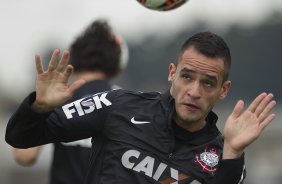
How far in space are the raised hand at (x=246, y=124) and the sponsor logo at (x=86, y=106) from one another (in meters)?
0.80

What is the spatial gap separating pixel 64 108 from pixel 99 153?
0.36 metres

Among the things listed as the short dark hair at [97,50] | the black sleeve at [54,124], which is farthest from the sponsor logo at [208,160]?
the short dark hair at [97,50]

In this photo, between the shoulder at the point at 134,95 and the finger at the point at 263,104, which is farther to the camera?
the shoulder at the point at 134,95

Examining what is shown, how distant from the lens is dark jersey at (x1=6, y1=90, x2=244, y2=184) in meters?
6.55

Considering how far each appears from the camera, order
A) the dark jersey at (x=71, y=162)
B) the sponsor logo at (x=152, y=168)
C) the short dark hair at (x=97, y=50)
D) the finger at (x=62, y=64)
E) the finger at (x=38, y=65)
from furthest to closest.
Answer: the short dark hair at (x=97, y=50)
the dark jersey at (x=71, y=162)
the sponsor logo at (x=152, y=168)
the finger at (x=62, y=64)
the finger at (x=38, y=65)

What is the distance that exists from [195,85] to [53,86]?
896mm

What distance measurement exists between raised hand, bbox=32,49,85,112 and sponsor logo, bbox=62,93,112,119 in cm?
16

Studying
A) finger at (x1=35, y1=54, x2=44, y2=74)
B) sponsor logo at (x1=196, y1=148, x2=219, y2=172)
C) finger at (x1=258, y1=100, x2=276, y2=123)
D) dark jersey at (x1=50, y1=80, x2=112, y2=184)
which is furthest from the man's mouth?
dark jersey at (x1=50, y1=80, x2=112, y2=184)

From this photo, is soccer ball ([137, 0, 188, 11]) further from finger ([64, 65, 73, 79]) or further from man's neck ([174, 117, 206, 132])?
finger ([64, 65, 73, 79])

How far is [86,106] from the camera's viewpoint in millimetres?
6672

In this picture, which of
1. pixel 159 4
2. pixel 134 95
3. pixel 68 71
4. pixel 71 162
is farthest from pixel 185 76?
pixel 71 162

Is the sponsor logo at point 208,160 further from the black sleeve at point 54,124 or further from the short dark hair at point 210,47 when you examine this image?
the black sleeve at point 54,124

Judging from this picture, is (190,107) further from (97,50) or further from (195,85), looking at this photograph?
(97,50)

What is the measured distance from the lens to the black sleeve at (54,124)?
21.4 ft
